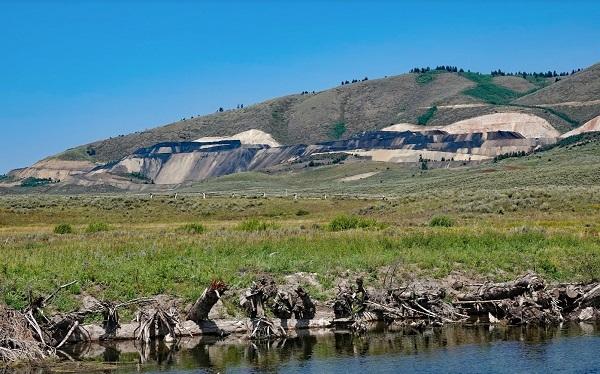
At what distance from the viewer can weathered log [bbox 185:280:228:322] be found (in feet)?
75.9

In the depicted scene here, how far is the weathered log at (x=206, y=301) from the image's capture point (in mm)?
23141

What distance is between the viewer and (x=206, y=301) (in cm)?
2400

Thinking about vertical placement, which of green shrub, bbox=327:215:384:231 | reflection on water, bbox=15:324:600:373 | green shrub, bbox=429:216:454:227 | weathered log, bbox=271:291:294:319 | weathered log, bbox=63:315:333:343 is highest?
green shrub, bbox=327:215:384:231

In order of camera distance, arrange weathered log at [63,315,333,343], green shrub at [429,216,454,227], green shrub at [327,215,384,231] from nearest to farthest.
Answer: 1. weathered log at [63,315,333,343]
2. green shrub at [327,215,384,231]
3. green shrub at [429,216,454,227]

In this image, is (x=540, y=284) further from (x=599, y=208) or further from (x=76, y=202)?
(x=76, y=202)

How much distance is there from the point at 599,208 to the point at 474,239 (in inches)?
1150

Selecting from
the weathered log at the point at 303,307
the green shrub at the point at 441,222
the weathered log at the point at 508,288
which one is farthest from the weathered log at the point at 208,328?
the green shrub at the point at 441,222

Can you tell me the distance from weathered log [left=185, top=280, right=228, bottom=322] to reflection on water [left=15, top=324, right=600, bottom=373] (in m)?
0.85

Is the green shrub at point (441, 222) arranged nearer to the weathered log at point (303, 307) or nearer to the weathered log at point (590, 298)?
the weathered log at point (590, 298)

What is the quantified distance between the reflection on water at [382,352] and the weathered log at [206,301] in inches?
33.5

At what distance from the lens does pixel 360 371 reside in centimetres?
1936

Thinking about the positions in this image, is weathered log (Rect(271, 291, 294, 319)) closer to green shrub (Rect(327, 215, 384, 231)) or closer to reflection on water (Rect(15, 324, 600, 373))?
reflection on water (Rect(15, 324, 600, 373))

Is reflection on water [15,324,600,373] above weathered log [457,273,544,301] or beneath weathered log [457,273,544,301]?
beneath

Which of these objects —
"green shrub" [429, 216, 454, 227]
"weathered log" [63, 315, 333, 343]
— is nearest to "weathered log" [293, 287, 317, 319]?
"weathered log" [63, 315, 333, 343]
